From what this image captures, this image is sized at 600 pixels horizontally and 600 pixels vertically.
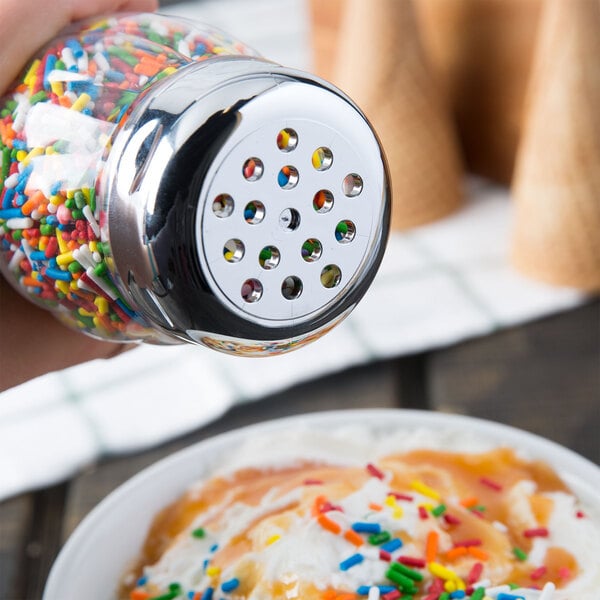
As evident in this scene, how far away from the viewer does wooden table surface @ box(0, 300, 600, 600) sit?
2.62ft

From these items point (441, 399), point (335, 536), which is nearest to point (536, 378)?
point (441, 399)

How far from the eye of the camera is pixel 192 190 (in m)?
0.44

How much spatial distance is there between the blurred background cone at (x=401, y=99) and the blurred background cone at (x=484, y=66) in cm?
6

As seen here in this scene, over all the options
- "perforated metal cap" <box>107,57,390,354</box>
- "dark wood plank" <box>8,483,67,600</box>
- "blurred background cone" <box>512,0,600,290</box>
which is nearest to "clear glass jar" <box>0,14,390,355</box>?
"perforated metal cap" <box>107,57,390,354</box>

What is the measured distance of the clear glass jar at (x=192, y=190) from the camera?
443 mm

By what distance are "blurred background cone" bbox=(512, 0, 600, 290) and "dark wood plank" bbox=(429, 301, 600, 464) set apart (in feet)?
0.21

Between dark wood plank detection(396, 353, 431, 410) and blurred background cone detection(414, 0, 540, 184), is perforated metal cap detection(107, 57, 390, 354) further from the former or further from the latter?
blurred background cone detection(414, 0, 540, 184)

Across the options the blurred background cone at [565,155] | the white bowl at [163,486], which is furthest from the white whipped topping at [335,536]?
the blurred background cone at [565,155]

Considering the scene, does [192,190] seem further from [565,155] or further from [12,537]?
[565,155]

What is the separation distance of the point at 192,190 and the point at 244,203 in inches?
1.0

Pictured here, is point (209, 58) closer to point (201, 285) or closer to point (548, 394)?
point (201, 285)

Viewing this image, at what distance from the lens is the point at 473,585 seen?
60cm

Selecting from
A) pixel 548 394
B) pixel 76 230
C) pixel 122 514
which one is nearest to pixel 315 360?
pixel 548 394

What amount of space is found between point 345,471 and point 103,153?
1.06ft
